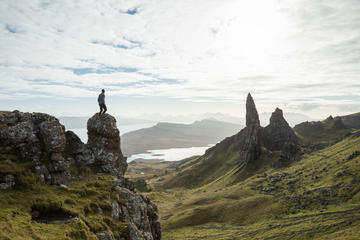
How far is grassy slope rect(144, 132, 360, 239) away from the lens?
2864 inches

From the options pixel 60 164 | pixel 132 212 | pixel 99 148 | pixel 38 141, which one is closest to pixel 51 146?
pixel 38 141

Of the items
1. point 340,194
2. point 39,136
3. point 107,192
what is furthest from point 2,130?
point 340,194

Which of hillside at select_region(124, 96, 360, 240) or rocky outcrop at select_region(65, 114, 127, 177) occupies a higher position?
rocky outcrop at select_region(65, 114, 127, 177)

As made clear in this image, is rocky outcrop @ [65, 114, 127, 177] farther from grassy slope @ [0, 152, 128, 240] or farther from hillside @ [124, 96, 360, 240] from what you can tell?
hillside @ [124, 96, 360, 240]

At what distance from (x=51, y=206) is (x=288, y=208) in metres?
98.0

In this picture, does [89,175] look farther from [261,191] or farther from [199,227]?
[261,191]

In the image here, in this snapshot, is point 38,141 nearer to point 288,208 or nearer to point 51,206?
point 51,206

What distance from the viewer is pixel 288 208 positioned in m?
96.8

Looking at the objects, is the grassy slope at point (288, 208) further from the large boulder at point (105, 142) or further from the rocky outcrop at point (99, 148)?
the rocky outcrop at point (99, 148)

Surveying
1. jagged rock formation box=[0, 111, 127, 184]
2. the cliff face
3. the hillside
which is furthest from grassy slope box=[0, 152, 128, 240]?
the hillside

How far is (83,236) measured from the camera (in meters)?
25.0

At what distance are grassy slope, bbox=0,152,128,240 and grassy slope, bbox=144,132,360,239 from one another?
2387 inches

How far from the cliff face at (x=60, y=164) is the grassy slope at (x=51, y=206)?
18cm

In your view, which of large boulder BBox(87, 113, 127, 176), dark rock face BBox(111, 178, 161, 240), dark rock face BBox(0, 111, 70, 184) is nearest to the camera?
dark rock face BBox(0, 111, 70, 184)
